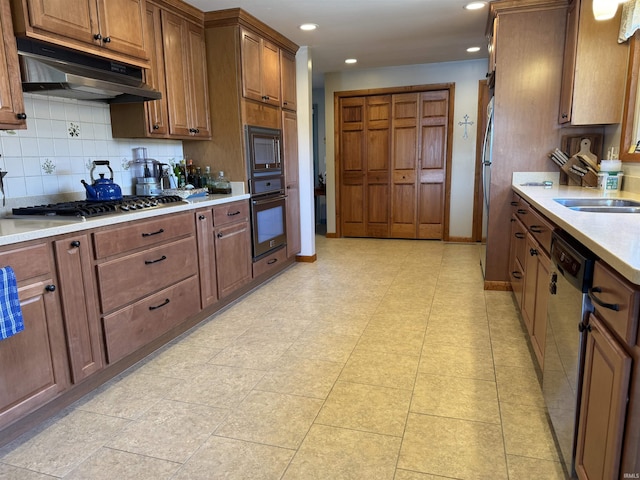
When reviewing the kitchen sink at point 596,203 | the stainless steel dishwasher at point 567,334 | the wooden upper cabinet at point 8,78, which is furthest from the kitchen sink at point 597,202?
the wooden upper cabinet at point 8,78

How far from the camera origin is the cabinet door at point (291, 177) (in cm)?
435

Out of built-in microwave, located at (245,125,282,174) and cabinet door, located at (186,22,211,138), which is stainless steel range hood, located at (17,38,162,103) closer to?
cabinet door, located at (186,22,211,138)

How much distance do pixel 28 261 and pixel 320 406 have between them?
4.61ft

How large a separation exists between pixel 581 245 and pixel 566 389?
1.65 ft

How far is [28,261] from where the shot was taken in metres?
1.74

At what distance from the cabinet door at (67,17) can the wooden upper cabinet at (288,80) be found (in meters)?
2.07

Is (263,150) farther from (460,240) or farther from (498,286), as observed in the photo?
(460,240)

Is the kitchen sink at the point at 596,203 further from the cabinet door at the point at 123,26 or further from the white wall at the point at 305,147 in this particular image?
the white wall at the point at 305,147

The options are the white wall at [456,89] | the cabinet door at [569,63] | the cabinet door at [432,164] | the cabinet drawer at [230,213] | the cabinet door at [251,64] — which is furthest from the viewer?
the cabinet door at [432,164]

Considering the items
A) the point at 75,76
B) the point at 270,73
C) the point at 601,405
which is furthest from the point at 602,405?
the point at 270,73

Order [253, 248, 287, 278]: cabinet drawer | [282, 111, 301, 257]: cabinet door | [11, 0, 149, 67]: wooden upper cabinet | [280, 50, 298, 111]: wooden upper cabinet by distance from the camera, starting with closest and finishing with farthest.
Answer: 1. [11, 0, 149, 67]: wooden upper cabinet
2. [253, 248, 287, 278]: cabinet drawer
3. [280, 50, 298, 111]: wooden upper cabinet
4. [282, 111, 301, 257]: cabinet door

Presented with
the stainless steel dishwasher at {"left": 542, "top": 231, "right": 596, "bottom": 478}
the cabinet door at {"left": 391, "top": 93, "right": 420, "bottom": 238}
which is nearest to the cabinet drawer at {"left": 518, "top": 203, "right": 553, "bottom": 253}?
the stainless steel dishwasher at {"left": 542, "top": 231, "right": 596, "bottom": 478}

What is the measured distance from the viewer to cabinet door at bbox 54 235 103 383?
1921 millimetres

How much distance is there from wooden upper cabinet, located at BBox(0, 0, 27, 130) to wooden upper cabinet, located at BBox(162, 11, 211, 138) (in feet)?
3.80
